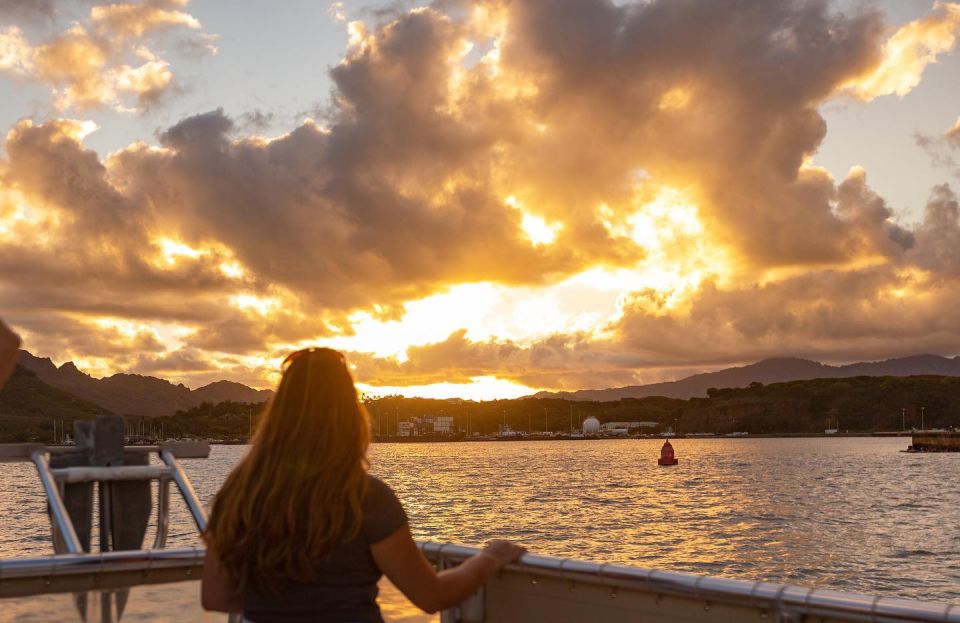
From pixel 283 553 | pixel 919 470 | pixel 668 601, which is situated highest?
pixel 283 553

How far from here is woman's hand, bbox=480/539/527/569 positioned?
3.99 metres

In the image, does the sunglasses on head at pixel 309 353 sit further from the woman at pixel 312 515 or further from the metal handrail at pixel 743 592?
the metal handrail at pixel 743 592

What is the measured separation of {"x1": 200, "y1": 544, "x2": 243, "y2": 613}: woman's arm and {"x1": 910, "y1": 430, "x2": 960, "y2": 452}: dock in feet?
686

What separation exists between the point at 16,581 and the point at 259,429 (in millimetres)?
1774

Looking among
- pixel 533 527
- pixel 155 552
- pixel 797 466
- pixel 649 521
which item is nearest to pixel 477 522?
pixel 533 527

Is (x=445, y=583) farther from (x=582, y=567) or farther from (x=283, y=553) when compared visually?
(x=582, y=567)

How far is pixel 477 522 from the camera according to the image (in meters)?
60.8

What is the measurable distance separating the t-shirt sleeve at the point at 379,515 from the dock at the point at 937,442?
8240 inches

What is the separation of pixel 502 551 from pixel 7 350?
2163 mm

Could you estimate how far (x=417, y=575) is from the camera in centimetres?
323

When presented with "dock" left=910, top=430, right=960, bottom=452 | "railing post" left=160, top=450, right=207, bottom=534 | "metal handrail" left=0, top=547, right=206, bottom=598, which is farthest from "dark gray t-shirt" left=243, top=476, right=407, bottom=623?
"dock" left=910, top=430, right=960, bottom=452

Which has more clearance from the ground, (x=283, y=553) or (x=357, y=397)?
(x=357, y=397)

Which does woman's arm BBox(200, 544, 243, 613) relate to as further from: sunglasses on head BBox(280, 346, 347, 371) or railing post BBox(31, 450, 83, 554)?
railing post BBox(31, 450, 83, 554)

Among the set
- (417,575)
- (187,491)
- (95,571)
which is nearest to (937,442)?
(187,491)
